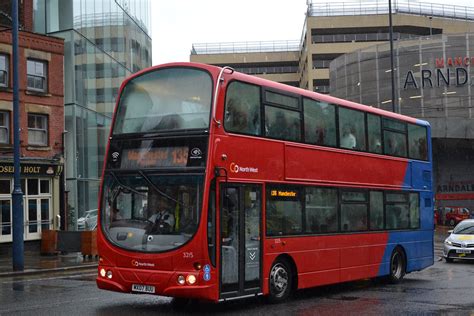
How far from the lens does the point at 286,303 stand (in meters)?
12.0

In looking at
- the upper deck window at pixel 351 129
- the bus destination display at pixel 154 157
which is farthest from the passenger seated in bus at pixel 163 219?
the upper deck window at pixel 351 129

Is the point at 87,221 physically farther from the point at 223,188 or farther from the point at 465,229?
the point at 223,188

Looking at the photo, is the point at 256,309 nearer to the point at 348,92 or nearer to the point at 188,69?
the point at 188,69

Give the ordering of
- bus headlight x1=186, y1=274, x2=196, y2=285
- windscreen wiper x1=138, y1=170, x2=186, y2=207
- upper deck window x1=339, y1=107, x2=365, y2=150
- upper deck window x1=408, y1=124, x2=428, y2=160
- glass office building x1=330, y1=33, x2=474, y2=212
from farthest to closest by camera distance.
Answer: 1. glass office building x1=330, y1=33, x2=474, y2=212
2. upper deck window x1=408, y1=124, x2=428, y2=160
3. upper deck window x1=339, y1=107, x2=365, y2=150
4. windscreen wiper x1=138, y1=170, x2=186, y2=207
5. bus headlight x1=186, y1=274, x2=196, y2=285

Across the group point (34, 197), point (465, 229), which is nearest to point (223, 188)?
point (465, 229)

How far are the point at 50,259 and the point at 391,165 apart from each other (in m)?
13.8

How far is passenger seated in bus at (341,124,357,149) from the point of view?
549 inches

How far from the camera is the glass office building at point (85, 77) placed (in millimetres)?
32688

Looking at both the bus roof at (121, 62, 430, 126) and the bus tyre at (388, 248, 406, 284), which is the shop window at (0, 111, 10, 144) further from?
the bus tyre at (388, 248, 406, 284)

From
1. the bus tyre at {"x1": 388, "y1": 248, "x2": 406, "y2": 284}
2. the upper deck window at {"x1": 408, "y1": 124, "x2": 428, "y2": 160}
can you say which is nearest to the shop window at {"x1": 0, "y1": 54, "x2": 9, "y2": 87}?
the upper deck window at {"x1": 408, "y1": 124, "x2": 428, "y2": 160}

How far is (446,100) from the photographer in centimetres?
5266

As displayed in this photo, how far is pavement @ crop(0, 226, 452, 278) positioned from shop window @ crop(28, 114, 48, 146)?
450 centimetres

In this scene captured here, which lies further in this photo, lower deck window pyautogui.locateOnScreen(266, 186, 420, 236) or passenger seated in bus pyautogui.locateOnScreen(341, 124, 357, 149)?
passenger seated in bus pyautogui.locateOnScreen(341, 124, 357, 149)

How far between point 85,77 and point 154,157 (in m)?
24.7
